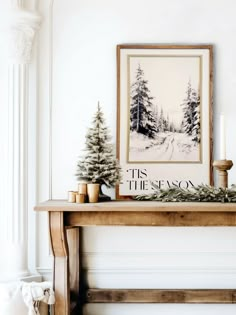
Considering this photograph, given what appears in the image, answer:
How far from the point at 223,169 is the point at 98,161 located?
0.74 metres

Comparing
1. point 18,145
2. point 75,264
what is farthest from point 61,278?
point 18,145

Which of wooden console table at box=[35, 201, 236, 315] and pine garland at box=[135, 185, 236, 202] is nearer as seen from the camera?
wooden console table at box=[35, 201, 236, 315]

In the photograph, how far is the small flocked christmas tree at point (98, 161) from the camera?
333 centimetres

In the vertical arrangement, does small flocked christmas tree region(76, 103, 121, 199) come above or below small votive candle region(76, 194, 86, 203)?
above

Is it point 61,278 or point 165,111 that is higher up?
point 165,111

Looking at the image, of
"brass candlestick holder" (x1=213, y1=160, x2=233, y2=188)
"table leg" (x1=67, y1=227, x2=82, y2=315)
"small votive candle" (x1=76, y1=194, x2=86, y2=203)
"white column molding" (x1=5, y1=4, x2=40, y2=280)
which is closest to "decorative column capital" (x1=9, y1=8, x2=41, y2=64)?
"white column molding" (x1=5, y1=4, x2=40, y2=280)

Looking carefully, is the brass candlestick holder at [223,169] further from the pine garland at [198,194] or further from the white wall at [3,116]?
the white wall at [3,116]

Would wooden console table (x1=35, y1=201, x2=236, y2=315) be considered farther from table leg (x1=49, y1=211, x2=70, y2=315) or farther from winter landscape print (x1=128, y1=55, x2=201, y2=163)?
winter landscape print (x1=128, y1=55, x2=201, y2=163)

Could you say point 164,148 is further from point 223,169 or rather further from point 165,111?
point 223,169

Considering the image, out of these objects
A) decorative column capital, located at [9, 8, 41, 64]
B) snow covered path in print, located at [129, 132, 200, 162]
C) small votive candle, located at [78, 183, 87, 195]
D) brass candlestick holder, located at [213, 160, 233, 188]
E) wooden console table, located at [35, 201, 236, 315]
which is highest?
decorative column capital, located at [9, 8, 41, 64]

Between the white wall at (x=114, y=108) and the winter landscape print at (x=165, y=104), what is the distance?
129 millimetres

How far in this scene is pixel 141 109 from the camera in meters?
3.62

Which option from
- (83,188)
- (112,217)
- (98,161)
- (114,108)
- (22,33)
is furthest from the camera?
(114,108)

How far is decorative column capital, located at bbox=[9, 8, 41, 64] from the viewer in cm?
352
